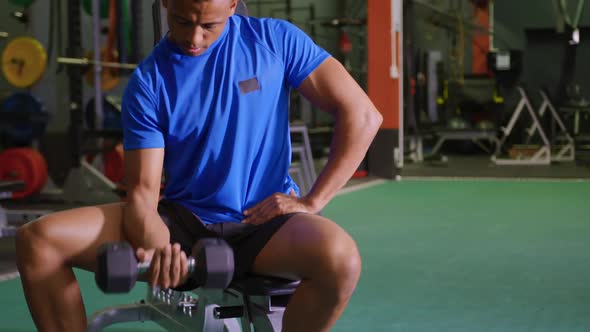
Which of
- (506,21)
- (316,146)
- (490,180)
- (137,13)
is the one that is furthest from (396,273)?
(506,21)

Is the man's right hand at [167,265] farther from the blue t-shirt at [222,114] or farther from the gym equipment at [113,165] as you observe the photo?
the gym equipment at [113,165]

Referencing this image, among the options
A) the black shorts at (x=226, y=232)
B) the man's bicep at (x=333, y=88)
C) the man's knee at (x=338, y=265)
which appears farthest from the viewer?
the man's bicep at (x=333, y=88)

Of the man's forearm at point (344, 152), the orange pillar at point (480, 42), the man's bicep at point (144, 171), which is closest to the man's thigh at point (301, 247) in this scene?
the man's forearm at point (344, 152)

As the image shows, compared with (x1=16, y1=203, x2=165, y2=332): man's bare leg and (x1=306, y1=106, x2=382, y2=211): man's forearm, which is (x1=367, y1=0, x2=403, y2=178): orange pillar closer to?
(x1=306, y1=106, x2=382, y2=211): man's forearm

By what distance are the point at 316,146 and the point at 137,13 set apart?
316 centimetres

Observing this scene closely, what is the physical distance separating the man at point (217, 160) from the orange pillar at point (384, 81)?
4742 millimetres

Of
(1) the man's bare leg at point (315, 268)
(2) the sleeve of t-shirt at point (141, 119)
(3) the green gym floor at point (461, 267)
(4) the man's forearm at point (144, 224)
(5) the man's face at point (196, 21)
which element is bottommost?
(3) the green gym floor at point (461, 267)

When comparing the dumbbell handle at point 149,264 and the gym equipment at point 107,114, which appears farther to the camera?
the gym equipment at point 107,114

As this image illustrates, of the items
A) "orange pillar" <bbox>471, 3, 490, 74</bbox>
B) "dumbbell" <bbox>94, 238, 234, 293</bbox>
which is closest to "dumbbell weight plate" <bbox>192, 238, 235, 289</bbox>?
"dumbbell" <bbox>94, 238, 234, 293</bbox>

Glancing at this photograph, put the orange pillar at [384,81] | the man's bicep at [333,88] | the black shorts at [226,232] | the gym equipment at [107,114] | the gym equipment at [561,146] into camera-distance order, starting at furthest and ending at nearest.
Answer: the gym equipment at [561,146] < the orange pillar at [384,81] < the gym equipment at [107,114] < the man's bicep at [333,88] < the black shorts at [226,232]

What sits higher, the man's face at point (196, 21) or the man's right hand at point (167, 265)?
the man's face at point (196, 21)

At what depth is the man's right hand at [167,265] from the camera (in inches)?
46.3

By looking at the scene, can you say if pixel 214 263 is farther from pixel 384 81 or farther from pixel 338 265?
pixel 384 81

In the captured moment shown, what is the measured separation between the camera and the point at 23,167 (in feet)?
16.3
